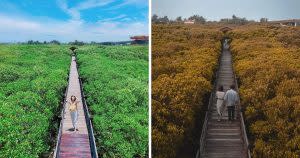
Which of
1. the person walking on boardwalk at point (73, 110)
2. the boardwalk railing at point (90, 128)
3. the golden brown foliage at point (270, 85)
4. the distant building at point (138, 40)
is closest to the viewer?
the golden brown foliage at point (270, 85)

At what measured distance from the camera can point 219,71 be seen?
5777 mm

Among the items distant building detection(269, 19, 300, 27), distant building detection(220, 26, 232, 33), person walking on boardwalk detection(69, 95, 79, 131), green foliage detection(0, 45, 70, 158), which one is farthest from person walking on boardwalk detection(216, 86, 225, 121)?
green foliage detection(0, 45, 70, 158)

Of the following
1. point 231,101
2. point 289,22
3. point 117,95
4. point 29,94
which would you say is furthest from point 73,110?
point 289,22

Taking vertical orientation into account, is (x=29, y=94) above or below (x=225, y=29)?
below

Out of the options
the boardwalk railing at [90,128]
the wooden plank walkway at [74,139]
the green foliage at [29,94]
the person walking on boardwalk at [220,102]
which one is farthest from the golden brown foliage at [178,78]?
the green foliage at [29,94]

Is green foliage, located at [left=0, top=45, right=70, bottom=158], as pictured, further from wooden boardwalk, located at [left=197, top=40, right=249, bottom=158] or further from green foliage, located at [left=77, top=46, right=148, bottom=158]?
wooden boardwalk, located at [left=197, top=40, right=249, bottom=158]

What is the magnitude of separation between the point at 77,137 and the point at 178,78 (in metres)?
1.19

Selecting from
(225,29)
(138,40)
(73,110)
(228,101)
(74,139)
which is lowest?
(74,139)

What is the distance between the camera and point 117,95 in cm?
593

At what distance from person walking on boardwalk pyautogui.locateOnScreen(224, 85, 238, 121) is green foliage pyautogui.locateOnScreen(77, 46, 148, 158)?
Result: 88 cm

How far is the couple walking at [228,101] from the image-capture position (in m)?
5.30

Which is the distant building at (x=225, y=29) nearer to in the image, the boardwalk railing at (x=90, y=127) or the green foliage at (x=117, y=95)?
the green foliage at (x=117, y=95)

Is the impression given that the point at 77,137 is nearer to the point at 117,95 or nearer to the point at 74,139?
the point at 74,139

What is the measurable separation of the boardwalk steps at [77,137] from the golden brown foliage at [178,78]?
0.62 m
